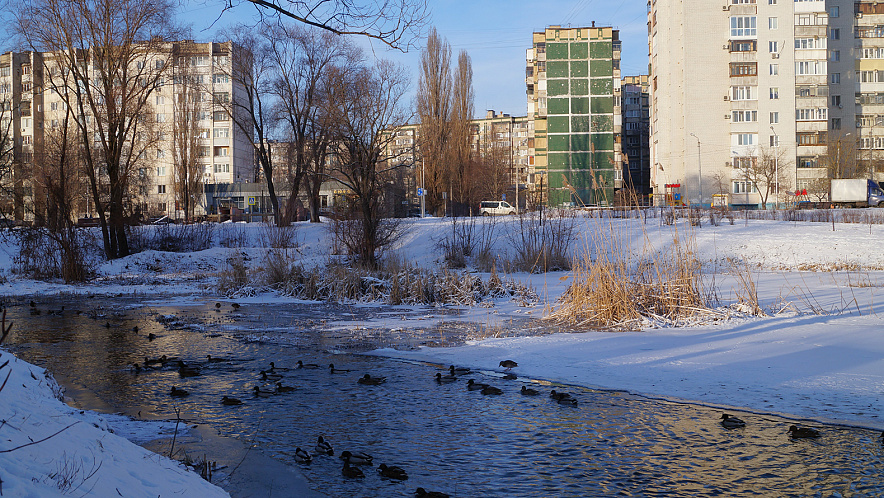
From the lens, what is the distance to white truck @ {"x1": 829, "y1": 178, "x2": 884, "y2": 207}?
2295 inches

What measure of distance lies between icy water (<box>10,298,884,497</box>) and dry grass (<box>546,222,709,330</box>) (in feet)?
10.9

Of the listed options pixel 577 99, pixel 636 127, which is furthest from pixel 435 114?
pixel 636 127

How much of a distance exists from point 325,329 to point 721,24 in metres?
68.6

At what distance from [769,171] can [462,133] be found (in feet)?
101

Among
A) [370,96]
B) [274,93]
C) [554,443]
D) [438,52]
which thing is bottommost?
[554,443]


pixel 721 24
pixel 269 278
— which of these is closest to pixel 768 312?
pixel 269 278

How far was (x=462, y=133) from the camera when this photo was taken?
5541cm

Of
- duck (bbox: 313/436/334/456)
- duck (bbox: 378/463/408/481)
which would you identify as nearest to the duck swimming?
duck (bbox: 313/436/334/456)

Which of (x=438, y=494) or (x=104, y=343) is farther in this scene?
(x=104, y=343)

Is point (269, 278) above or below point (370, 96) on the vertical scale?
below

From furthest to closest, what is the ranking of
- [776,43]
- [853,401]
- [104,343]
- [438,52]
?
[776,43] → [438,52] → [104,343] → [853,401]

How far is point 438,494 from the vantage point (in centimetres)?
420

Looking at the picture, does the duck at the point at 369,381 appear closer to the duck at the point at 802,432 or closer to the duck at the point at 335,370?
the duck at the point at 335,370

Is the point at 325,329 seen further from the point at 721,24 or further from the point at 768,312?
the point at 721,24
